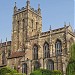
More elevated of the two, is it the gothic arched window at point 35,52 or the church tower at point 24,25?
the church tower at point 24,25

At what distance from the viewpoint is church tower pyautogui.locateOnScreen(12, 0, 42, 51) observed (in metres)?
72.6

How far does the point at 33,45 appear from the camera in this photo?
65.4 metres

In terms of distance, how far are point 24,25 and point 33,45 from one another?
1029 centimetres

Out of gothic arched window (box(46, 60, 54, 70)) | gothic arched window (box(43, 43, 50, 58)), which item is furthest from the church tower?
gothic arched window (box(46, 60, 54, 70))

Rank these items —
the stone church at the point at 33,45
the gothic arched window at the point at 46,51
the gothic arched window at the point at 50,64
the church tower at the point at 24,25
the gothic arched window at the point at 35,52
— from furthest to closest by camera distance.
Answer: the church tower at the point at 24,25, the gothic arched window at the point at 35,52, the gothic arched window at the point at 46,51, the stone church at the point at 33,45, the gothic arched window at the point at 50,64

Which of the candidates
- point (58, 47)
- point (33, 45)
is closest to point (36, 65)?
point (33, 45)

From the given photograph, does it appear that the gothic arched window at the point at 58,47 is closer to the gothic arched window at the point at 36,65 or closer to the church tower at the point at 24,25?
the gothic arched window at the point at 36,65

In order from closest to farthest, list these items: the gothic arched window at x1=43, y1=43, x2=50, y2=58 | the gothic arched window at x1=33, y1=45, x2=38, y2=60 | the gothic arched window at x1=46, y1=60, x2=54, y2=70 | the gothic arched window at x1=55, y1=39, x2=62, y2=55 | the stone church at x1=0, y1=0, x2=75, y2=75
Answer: the gothic arched window at x1=46, y1=60, x2=54, y2=70
the stone church at x1=0, y1=0, x2=75, y2=75
the gothic arched window at x1=55, y1=39, x2=62, y2=55
the gothic arched window at x1=43, y1=43, x2=50, y2=58
the gothic arched window at x1=33, y1=45, x2=38, y2=60

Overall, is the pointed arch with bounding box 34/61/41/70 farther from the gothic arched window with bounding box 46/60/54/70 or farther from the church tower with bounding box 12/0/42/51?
the church tower with bounding box 12/0/42/51

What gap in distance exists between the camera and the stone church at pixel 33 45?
59366 mm

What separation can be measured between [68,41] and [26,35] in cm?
1653

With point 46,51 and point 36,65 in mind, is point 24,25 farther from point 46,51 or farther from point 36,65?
point 36,65

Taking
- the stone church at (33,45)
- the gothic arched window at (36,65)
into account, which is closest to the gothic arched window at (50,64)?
the stone church at (33,45)

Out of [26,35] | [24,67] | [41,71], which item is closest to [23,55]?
[24,67]
